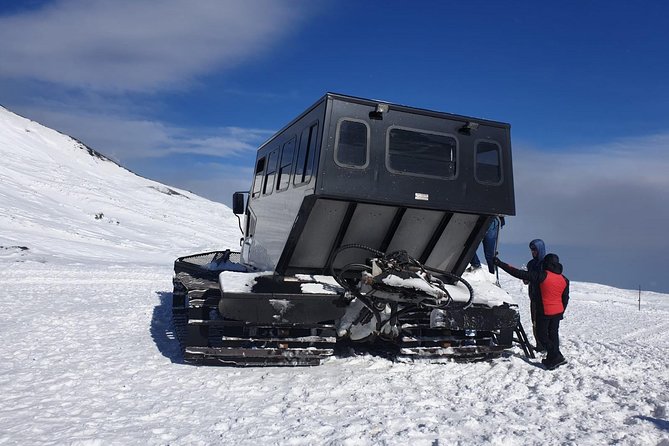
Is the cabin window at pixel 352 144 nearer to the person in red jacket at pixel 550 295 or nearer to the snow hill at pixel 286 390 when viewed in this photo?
the snow hill at pixel 286 390

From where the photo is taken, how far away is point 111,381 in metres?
5.74

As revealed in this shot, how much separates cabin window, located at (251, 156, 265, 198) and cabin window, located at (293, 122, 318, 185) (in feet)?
7.46

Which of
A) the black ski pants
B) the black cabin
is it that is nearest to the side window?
the black cabin

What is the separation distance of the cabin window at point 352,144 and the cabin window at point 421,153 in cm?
31

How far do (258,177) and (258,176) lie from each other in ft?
0.08

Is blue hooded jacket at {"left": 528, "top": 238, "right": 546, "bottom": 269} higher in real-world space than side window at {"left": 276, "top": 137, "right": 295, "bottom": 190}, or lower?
lower

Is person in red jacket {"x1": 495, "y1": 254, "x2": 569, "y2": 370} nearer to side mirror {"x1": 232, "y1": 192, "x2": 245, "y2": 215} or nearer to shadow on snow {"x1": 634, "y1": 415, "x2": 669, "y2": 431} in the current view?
shadow on snow {"x1": 634, "y1": 415, "x2": 669, "y2": 431}

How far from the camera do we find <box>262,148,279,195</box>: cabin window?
848 centimetres

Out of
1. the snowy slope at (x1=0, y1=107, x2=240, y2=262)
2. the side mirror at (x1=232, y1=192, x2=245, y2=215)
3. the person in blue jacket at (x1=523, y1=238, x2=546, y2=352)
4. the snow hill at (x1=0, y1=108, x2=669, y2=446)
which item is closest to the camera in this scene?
the snow hill at (x1=0, y1=108, x2=669, y2=446)

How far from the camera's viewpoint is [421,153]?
682 cm

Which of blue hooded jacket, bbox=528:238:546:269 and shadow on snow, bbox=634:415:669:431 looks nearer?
shadow on snow, bbox=634:415:669:431

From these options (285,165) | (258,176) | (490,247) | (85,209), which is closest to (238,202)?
(258,176)

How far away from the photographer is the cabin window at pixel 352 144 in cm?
636

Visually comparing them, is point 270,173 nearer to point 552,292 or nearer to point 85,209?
point 552,292
